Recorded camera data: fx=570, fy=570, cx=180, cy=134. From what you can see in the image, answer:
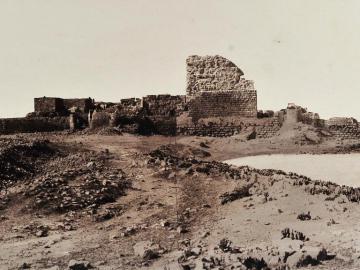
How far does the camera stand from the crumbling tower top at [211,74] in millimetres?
23969

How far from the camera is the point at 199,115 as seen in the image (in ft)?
74.5

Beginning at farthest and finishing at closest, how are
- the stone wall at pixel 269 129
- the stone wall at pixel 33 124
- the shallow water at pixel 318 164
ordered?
the stone wall at pixel 33 124 → the stone wall at pixel 269 129 → the shallow water at pixel 318 164

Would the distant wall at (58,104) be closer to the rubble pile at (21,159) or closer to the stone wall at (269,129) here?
the rubble pile at (21,159)

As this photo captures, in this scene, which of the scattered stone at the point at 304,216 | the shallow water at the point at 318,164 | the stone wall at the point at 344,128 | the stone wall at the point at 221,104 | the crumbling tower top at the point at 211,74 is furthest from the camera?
the crumbling tower top at the point at 211,74

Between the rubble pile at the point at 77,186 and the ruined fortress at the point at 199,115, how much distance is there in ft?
23.3

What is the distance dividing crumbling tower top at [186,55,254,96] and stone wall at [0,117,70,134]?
5471mm

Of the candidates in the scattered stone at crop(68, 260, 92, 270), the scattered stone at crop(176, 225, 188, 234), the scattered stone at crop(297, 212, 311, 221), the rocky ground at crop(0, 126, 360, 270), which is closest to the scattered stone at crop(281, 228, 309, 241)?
the rocky ground at crop(0, 126, 360, 270)

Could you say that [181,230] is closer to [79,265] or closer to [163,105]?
[79,265]

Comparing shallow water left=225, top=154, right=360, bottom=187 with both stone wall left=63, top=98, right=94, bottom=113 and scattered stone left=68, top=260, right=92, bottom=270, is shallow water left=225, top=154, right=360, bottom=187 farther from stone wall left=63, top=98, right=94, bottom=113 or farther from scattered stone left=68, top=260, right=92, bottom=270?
stone wall left=63, top=98, right=94, bottom=113

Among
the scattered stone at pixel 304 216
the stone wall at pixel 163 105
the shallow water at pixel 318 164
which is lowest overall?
the scattered stone at pixel 304 216

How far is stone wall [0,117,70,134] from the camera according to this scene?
23008mm

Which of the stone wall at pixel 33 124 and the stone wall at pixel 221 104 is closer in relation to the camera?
the stone wall at pixel 221 104

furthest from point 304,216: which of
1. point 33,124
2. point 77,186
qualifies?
point 33,124

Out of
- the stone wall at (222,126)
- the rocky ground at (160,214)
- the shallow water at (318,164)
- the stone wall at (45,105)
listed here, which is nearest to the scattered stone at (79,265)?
the rocky ground at (160,214)
